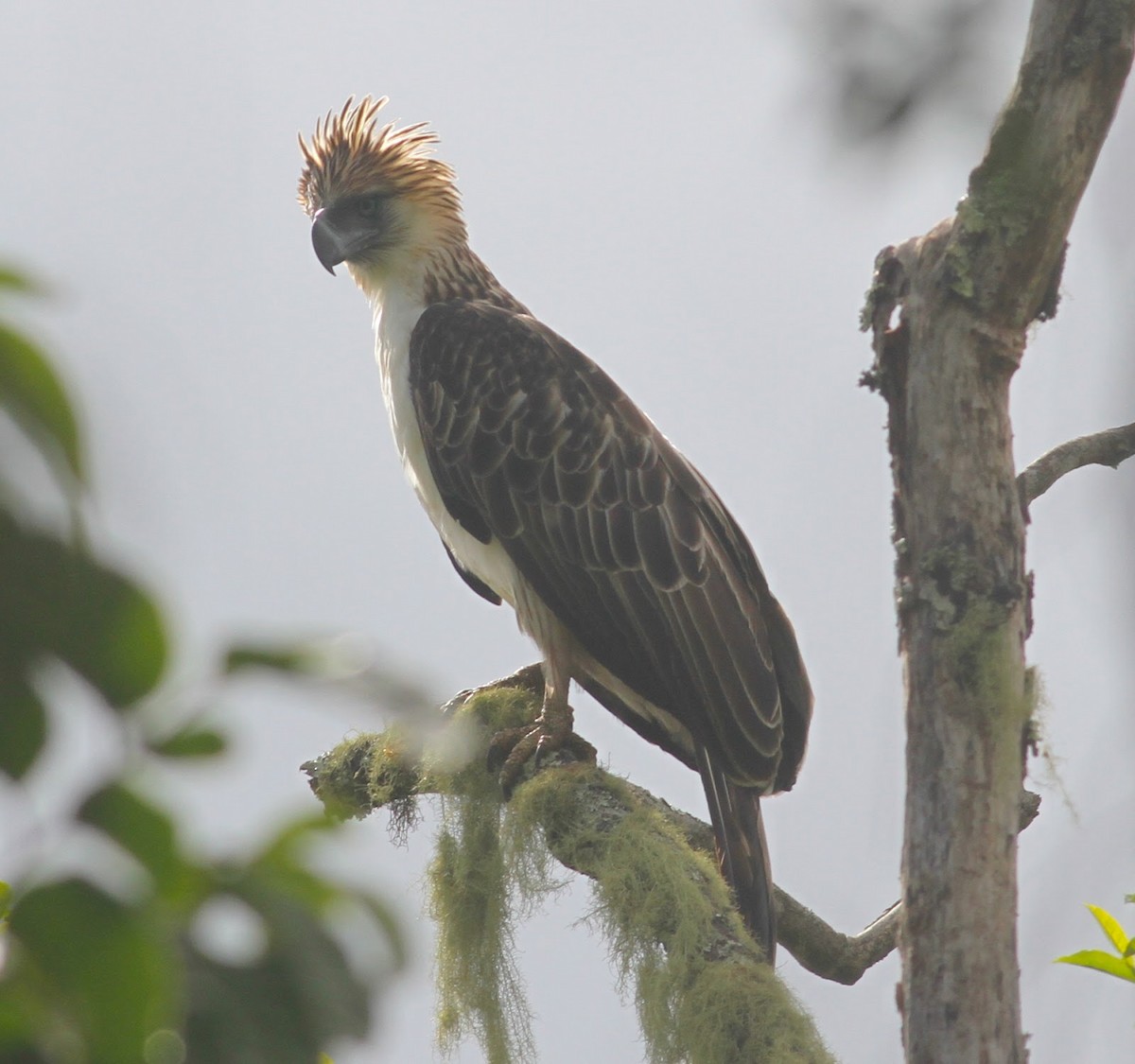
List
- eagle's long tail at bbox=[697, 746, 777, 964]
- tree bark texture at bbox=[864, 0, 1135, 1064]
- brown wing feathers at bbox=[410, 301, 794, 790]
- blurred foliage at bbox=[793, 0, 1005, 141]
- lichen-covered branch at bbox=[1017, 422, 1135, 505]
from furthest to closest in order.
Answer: brown wing feathers at bbox=[410, 301, 794, 790] → eagle's long tail at bbox=[697, 746, 777, 964] → lichen-covered branch at bbox=[1017, 422, 1135, 505] → tree bark texture at bbox=[864, 0, 1135, 1064] → blurred foliage at bbox=[793, 0, 1005, 141]

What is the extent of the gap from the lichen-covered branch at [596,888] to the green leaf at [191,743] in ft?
8.11

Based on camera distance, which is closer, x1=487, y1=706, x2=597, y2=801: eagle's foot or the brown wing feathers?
x1=487, y1=706, x2=597, y2=801: eagle's foot

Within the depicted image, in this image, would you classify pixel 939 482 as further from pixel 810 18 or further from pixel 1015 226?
pixel 810 18

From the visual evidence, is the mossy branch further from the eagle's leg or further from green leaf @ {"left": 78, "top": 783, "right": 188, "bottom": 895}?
green leaf @ {"left": 78, "top": 783, "right": 188, "bottom": 895}

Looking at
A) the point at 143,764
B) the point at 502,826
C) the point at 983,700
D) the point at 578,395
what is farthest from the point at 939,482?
the point at 143,764

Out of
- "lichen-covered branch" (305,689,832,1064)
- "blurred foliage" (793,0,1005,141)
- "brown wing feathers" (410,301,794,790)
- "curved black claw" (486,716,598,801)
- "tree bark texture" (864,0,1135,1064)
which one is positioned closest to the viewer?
"blurred foliage" (793,0,1005,141)

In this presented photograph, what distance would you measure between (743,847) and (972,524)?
5.03ft

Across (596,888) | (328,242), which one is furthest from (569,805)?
(328,242)

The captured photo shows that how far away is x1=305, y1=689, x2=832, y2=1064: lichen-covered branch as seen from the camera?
336cm

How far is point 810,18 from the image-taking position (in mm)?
1532

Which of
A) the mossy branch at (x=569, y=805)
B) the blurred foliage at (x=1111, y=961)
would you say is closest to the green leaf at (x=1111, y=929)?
the blurred foliage at (x=1111, y=961)

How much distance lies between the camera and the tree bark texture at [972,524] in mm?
2947

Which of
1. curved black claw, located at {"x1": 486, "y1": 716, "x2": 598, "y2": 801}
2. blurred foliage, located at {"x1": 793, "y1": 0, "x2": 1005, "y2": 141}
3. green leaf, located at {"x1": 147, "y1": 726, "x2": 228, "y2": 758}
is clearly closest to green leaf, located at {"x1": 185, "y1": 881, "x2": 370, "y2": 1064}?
green leaf, located at {"x1": 147, "y1": 726, "x2": 228, "y2": 758}

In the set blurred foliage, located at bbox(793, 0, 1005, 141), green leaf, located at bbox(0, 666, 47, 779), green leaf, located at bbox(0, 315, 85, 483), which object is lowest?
green leaf, located at bbox(0, 666, 47, 779)
